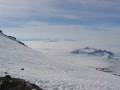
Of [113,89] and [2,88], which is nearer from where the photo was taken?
[2,88]

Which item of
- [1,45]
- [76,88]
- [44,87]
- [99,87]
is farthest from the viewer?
[1,45]

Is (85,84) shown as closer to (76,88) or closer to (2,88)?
(76,88)

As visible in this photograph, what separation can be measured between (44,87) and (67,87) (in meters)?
3.23

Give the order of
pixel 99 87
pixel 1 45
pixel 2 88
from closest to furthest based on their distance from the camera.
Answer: pixel 2 88 < pixel 99 87 < pixel 1 45

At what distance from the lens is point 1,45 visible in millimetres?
80812

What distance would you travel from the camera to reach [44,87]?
113ft

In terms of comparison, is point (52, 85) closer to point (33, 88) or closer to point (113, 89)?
point (33, 88)

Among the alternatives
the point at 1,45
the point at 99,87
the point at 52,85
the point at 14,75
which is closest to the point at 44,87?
the point at 52,85

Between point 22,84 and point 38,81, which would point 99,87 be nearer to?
point 38,81

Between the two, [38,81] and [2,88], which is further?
[38,81]

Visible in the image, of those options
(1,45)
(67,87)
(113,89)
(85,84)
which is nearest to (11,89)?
(67,87)

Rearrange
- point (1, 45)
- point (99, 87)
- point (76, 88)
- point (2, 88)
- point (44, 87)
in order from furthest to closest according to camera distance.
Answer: point (1, 45)
point (99, 87)
point (76, 88)
point (44, 87)
point (2, 88)

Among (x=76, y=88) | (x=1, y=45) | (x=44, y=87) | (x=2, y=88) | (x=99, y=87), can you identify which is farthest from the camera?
(x=1, y=45)

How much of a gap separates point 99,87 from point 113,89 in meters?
2.09
